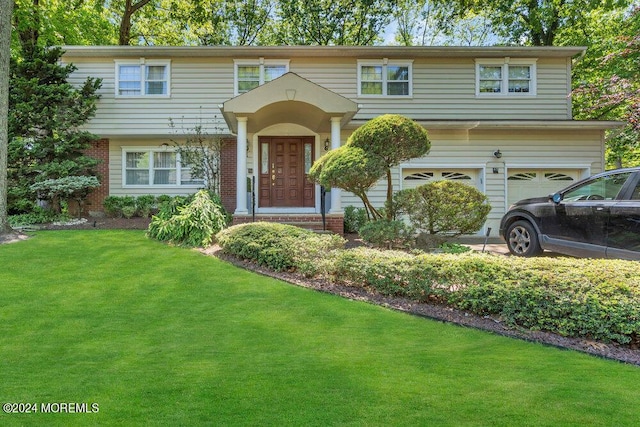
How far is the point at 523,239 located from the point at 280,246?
4710mm

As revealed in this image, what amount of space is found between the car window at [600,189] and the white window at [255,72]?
9.32 meters

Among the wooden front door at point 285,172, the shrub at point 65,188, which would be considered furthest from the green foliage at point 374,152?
the shrub at point 65,188

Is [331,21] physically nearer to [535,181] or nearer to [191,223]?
[535,181]

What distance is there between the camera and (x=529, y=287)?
13.8 feet

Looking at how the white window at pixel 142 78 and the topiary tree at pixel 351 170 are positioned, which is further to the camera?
the white window at pixel 142 78

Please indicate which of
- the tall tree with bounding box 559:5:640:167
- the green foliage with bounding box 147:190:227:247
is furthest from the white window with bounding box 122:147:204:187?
the tall tree with bounding box 559:5:640:167

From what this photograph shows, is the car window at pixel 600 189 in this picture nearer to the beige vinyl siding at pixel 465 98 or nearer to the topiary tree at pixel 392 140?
the topiary tree at pixel 392 140

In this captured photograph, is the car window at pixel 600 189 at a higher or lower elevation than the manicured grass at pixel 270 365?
higher

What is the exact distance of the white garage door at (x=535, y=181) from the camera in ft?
39.2

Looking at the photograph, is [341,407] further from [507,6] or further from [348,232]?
[507,6]

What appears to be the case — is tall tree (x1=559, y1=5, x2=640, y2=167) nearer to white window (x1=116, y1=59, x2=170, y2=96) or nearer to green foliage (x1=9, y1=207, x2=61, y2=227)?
white window (x1=116, y1=59, x2=170, y2=96)

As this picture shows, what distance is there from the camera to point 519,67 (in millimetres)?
12625

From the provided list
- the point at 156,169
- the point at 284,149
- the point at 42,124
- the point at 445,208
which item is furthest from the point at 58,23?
the point at 445,208

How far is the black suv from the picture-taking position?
552 centimetres
